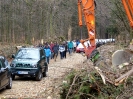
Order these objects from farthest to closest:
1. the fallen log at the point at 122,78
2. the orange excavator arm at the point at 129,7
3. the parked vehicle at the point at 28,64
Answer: the parked vehicle at the point at 28,64, the orange excavator arm at the point at 129,7, the fallen log at the point at 122,78

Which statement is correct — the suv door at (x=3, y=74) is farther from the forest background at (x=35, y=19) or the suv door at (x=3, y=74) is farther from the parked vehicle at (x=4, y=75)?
the forest background at (x=35, y=19)

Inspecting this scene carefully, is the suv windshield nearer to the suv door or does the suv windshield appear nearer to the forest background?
the suv door

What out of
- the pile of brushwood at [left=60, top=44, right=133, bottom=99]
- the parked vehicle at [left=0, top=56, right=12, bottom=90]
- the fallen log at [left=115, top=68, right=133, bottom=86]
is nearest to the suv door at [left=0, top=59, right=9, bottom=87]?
the parked vehicle at [left=0, top=56, right=12, bottom=90]

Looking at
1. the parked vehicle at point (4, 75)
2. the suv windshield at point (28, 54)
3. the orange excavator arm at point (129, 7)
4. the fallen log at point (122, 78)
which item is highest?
the orange excavator arm at point (129, 7)

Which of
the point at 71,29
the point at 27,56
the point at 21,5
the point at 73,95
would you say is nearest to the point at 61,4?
the point at 21,5

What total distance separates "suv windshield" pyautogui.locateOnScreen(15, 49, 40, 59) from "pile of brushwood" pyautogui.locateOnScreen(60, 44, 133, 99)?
33.6 ft

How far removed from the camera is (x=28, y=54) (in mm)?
20078

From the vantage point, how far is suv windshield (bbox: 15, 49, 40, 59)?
19.9 meters

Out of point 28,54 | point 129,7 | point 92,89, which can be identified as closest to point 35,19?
point 28,54

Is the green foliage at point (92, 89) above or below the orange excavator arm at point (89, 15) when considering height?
below

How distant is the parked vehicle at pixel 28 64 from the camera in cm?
1886

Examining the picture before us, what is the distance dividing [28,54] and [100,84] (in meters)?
11.4

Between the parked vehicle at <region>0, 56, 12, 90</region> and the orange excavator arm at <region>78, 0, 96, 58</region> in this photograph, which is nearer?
the parked vehicle at <region>0, 56, 12, 90</region>

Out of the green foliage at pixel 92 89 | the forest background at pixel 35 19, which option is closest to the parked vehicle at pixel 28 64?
the green foliage at pixel 92 89
